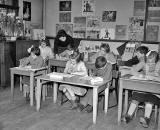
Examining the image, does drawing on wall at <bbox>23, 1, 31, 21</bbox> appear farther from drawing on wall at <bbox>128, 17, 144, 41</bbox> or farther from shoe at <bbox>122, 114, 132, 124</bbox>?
shoe at <bbox>122, 114, 132, 124</bbox>

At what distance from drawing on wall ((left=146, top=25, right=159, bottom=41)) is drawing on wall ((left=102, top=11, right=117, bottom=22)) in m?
1.02

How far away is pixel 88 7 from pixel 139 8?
1.54 m

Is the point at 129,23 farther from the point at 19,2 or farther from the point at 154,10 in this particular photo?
the point at 19,2

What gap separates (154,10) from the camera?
6.21 m

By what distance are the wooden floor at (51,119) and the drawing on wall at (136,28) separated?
2661 millimetres

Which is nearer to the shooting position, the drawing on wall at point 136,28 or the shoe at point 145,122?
the shoe at point 145,122

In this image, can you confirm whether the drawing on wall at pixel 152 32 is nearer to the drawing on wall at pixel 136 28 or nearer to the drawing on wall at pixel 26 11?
the drawing on wall at pixel 136 28

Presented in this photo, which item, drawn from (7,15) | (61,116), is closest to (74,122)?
(61,116)

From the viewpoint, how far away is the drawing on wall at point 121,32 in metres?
6.66

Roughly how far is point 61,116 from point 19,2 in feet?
13.7

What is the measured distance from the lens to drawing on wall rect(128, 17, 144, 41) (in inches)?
253

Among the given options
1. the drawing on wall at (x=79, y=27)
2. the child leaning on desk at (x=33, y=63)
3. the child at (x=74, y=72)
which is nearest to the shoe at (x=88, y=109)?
the child at (x=74, y=72)

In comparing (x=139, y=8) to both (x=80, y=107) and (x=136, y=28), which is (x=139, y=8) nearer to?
(x=136, y=28)

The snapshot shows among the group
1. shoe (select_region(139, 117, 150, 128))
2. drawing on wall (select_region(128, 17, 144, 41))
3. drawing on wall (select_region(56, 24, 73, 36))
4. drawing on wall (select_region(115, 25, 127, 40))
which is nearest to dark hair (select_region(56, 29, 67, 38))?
drawing on wall (select_region(56, 24, 73, 36))
